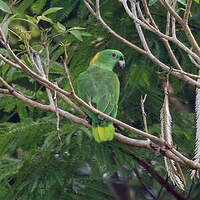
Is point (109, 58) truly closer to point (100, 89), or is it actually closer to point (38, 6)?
point (100, 89)

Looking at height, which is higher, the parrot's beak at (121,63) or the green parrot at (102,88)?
the parrot's beak at (121,63)

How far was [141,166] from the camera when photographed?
10.9 feet

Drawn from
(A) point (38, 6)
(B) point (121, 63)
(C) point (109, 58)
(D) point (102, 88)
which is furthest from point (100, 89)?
(A) point (38, 6)

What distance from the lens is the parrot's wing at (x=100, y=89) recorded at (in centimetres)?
316

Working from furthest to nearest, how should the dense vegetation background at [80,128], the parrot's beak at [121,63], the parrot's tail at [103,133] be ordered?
the parrot's beak at [121,63], the dense vegetation background at [80,128], the parrot's tail at [103,133]

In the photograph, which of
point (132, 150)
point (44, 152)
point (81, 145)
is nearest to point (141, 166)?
point (132, 150)

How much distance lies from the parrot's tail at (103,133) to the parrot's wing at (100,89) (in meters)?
0.17

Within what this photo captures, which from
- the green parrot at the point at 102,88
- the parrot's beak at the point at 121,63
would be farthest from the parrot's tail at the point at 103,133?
the parrot's beak at the point at 121,63

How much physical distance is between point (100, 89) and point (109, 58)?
0.43 meters

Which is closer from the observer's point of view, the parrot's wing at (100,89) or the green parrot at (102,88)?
the green parrot at (102,88)

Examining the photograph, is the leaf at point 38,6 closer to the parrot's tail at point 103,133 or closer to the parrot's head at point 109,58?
the parrot's head at point 109,58

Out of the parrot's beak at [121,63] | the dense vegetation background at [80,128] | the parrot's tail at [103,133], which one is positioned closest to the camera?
the parrot's tail at [103,133]

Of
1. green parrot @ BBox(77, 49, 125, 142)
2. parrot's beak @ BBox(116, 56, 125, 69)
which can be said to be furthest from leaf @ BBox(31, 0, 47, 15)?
parrot's beak @ BBox(116, 56, 125, 69)

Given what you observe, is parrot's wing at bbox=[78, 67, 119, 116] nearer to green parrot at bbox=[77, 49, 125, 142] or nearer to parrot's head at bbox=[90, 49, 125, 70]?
green parrot at bbox=[77, 49, 125, 142]
